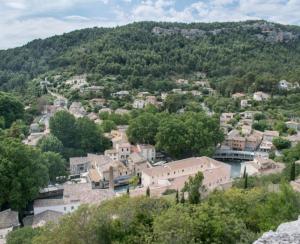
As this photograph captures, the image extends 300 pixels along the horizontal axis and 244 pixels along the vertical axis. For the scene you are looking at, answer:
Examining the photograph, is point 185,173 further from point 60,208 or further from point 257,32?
point 257,32

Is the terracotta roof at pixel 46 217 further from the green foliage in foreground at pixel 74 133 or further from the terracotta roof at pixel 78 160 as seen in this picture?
the green foliage in foreground at pixel 74 133

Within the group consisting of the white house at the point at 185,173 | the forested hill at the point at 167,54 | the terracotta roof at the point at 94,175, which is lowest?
the terracotta roof at the point at 94,175

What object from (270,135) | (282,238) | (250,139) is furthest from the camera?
(250,139)

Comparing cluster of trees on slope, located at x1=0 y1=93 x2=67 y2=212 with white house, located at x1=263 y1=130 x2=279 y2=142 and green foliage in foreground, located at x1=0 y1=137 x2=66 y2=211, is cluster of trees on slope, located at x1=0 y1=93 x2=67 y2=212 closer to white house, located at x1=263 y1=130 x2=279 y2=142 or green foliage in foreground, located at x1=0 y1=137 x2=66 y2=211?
green foliage in foreground, located at x1=0 y1=137 x2=66 y2=211

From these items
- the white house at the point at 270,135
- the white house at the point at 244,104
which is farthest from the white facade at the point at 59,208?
the white house at the point at 244,104

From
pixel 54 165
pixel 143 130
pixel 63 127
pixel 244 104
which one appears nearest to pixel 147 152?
pixel 143 130

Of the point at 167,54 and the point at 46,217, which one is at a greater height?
the point at 167,54

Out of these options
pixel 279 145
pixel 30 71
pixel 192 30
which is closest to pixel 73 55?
pixel 30 71
